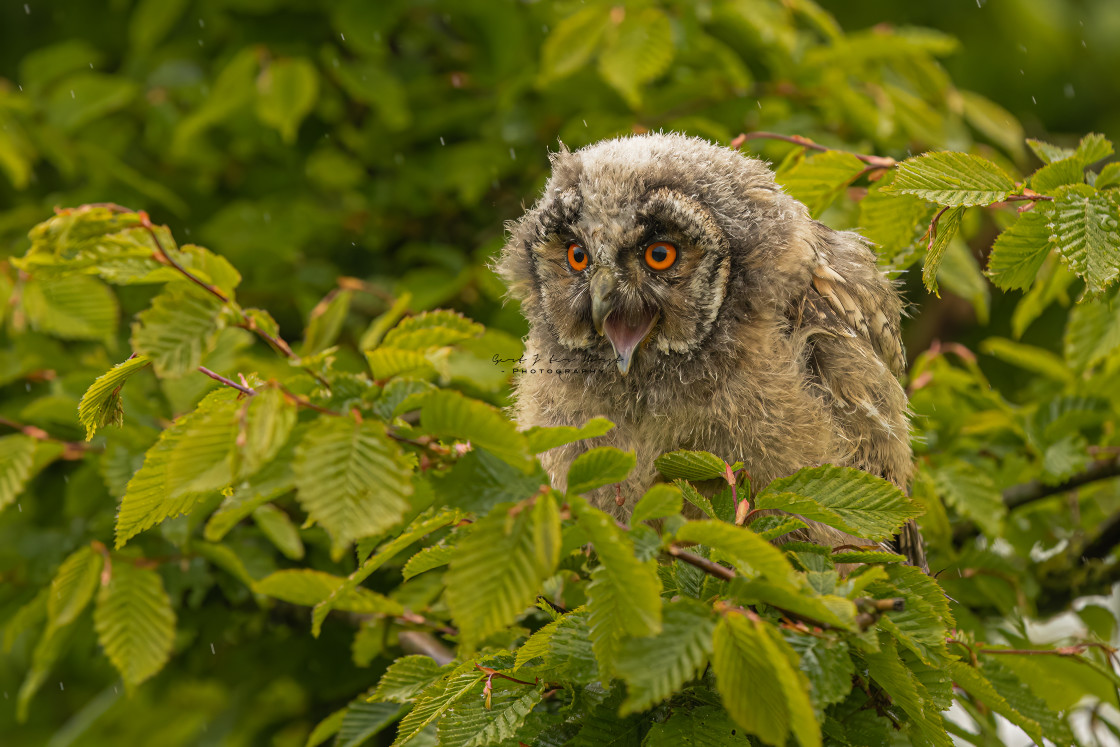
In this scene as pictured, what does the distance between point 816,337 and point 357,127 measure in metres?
2.85

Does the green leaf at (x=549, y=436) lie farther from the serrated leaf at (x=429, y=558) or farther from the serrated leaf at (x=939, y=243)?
the serrated leaf at (x=939, y=243)

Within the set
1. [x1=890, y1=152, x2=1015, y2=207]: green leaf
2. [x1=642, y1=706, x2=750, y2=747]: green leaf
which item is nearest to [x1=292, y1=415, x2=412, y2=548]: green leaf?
[x1=642, y1=706, x2=750, y2=747]: green leaf

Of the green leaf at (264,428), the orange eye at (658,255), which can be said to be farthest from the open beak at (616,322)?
the green leaf at (264,428)

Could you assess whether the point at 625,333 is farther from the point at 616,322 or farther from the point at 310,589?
the point at 310,589

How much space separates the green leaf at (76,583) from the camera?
2408mm

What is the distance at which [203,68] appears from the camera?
4285 millimetres

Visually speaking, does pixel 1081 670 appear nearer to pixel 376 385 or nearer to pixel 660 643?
pixel 660 643

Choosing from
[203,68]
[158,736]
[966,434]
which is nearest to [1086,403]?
[966,434]

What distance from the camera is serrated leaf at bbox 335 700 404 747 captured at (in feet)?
7.39

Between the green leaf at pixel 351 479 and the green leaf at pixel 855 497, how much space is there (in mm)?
687

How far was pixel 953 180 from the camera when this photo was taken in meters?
1.89

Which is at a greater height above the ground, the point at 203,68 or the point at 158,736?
the point at 203,68

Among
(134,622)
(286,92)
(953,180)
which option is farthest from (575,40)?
(134,622)

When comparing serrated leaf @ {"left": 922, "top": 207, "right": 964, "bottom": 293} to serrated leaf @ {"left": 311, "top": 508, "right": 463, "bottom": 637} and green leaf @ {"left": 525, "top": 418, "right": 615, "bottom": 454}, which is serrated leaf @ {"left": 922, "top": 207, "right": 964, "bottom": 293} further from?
serrated leaf @ {"left": 311, "top": 508, "right": 463, "bottom": 637}
